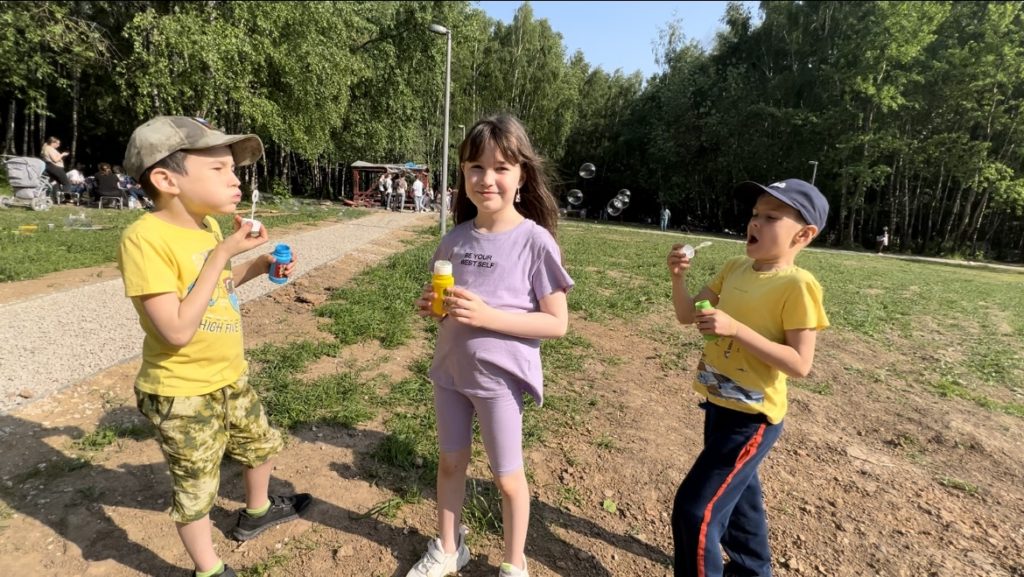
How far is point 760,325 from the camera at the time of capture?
1.91 meters

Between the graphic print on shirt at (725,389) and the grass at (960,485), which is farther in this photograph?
the grass at (960,485)

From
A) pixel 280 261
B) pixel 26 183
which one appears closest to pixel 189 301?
pixel 280 261

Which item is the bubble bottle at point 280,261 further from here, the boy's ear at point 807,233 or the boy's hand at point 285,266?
the boy's ear at point 807,233

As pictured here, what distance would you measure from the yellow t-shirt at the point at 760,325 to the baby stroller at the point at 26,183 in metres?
16.3

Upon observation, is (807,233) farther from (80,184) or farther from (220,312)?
(80,184)

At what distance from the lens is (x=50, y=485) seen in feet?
8.42

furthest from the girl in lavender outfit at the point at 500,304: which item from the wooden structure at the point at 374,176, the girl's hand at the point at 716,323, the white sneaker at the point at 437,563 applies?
the wooden structure at the point at 374,176

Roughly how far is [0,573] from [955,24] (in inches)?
1490

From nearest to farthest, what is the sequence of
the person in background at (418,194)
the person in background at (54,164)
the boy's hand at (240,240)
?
the boy's hand at (240,240) → the person in background at (54,164) → the person in background at (418,194)

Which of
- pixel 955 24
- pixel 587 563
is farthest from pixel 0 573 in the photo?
pixel 955 24

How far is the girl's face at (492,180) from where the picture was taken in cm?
181

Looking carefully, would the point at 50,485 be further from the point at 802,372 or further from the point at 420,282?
the point at 420,282

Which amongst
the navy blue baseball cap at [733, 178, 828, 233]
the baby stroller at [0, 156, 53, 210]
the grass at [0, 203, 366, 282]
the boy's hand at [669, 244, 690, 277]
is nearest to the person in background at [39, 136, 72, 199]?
the baby stroller at [0, 156, 53, 210]

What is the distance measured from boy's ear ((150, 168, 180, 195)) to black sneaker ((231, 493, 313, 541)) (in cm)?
147
